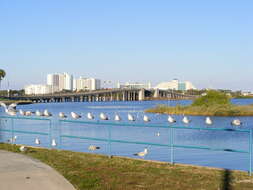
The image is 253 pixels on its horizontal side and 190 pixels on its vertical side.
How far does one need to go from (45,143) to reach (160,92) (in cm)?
16547

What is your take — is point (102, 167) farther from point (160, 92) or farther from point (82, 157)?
point (160, 92)

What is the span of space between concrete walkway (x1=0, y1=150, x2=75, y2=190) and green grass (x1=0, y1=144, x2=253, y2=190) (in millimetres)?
344

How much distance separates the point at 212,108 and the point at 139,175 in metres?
55.2

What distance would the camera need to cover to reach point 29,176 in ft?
37.0

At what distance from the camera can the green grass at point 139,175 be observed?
35.3ft

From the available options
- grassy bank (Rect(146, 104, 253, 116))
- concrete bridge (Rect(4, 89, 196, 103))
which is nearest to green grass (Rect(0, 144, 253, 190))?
grassy bank (Rect(146, 104, 253, 116))

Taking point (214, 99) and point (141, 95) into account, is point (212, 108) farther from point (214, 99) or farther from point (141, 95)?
point (141, 95)

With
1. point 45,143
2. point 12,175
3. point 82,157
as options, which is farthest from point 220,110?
point 12,175

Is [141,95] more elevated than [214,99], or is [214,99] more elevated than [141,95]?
[214,99]

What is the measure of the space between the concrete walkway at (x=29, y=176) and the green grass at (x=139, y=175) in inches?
13.5

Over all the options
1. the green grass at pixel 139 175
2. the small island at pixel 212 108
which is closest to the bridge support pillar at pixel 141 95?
the small island at pixel 212 108

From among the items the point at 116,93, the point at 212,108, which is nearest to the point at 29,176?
the point at 212,108

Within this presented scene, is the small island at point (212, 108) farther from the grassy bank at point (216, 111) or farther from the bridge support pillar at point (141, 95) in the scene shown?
the bridge support pillar at point (141, 95)

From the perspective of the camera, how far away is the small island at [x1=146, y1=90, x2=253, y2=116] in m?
64.9
